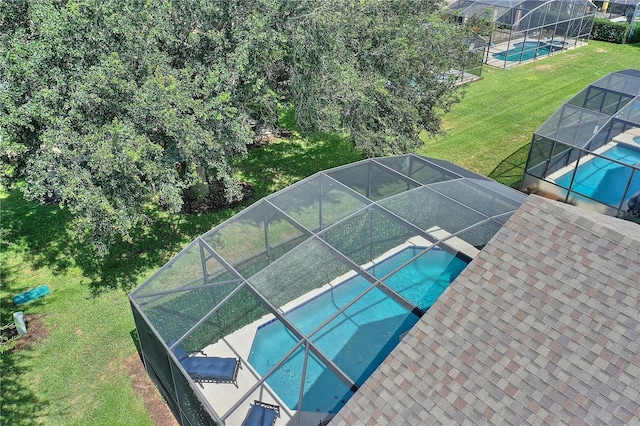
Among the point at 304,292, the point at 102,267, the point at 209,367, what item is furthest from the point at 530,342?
the point at 102,267

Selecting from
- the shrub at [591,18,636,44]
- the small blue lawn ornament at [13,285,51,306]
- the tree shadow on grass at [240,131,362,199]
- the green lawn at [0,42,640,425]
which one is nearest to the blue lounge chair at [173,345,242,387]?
the green lawn at [0,42,640,425]

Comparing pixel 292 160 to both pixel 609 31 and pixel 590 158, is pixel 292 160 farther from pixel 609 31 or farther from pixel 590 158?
pixel 609 31

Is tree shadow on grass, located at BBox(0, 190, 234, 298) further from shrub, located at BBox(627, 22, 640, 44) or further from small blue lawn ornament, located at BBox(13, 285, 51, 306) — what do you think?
shrub, located at BBox(627, 22, 640, 44)

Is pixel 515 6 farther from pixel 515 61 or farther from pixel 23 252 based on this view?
pixel 23 252

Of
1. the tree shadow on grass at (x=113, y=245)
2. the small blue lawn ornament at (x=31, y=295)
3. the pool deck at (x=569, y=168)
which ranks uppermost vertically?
the pool deck at (x=569, y=168)

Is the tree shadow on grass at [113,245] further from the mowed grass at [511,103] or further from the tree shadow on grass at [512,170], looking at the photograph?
the tree shadow on grass at [512,170]

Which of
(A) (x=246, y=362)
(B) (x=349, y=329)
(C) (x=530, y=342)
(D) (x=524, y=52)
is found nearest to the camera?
(C) (x=530, y=342)

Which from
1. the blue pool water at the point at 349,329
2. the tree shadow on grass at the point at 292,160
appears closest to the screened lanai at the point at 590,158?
the tree shadow on grass at the point at 292,160
